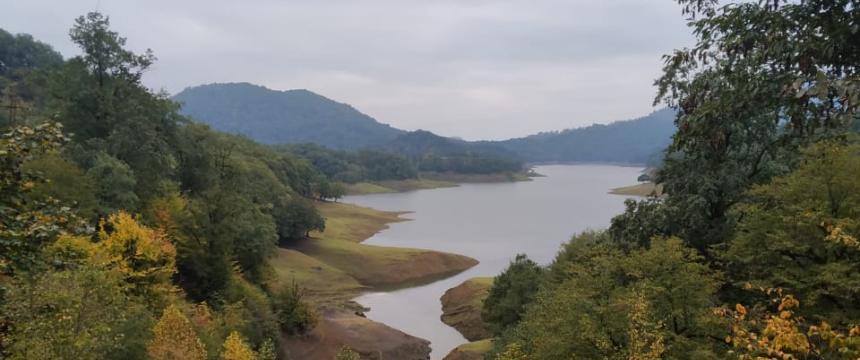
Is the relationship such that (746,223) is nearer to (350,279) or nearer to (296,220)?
(350,279)

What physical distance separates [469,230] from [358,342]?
206ft

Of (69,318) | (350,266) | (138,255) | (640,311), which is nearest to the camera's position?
(69,318)

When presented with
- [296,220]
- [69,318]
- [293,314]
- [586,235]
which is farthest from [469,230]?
[69,318]

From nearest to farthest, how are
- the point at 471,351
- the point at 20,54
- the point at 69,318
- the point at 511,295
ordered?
the point at 69,318 → the point at 511,295 → the point at 471,351 → the point at 20,54

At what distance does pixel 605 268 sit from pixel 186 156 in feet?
134

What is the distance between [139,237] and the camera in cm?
2923

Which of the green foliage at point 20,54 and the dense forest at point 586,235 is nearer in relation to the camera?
the dense forest at point 586,235

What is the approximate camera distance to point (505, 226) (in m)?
108

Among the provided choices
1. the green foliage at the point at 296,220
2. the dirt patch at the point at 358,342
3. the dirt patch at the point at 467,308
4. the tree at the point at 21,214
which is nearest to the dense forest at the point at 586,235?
the tree at the point at 21,214

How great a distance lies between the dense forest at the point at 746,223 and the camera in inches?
268

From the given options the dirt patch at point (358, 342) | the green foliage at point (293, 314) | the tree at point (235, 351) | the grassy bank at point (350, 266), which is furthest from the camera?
the grassy bank at point (350, 266)

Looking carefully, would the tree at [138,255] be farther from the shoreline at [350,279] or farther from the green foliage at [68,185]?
the shoreline at [350,279]

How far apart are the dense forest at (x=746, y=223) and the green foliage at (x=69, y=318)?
1130 centimetres

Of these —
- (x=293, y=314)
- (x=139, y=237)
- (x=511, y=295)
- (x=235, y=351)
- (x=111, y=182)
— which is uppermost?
(x=111, y=182)
